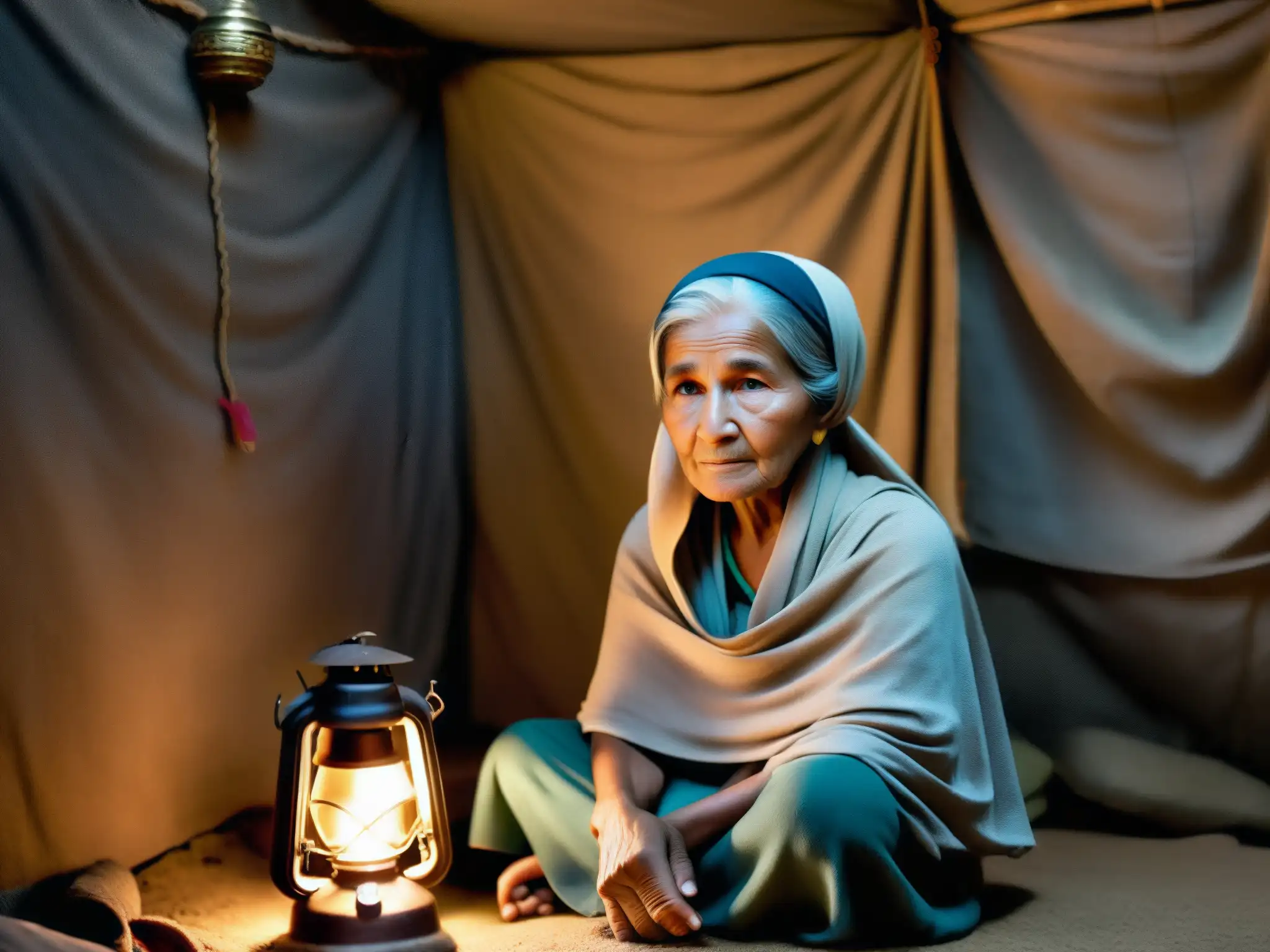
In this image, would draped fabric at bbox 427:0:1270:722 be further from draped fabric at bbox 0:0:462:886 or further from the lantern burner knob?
the lantern burner knob

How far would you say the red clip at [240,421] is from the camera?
140 inches

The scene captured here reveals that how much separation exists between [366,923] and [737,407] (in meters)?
1.27

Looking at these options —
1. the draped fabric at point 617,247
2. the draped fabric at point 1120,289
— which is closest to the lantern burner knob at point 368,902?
the draped fabric at point 617,247

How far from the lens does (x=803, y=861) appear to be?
2807 millimetres

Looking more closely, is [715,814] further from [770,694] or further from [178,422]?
[178,422]

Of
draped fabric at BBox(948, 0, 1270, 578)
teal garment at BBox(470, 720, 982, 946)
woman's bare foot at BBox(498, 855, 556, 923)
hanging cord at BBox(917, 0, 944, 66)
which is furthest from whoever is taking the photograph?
hanging cord at BBox(917, 0, 944, 66)

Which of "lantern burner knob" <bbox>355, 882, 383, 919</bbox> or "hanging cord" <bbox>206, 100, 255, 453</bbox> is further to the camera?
"hanging cord" <bbox>206, 100, 255, 453</bbox>

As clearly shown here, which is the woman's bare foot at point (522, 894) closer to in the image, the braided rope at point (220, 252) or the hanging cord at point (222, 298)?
the hanging cord at point (222, 298)

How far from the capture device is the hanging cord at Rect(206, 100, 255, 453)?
3.52 m

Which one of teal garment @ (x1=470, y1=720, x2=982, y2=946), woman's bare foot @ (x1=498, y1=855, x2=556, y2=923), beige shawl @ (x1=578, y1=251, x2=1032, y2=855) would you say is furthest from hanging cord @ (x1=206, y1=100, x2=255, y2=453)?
woman's bare foot @ (x1=498, y1=855, x2=556, y2=923)

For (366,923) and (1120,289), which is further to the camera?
(1120,289)

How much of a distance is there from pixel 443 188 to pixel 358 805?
2.14 metres

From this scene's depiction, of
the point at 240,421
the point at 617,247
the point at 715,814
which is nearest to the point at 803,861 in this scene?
the point at 715,814

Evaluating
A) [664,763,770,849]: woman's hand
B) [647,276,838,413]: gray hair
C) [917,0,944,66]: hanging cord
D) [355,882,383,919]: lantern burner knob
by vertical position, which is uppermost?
[917,0,944,66]: hanging cord
